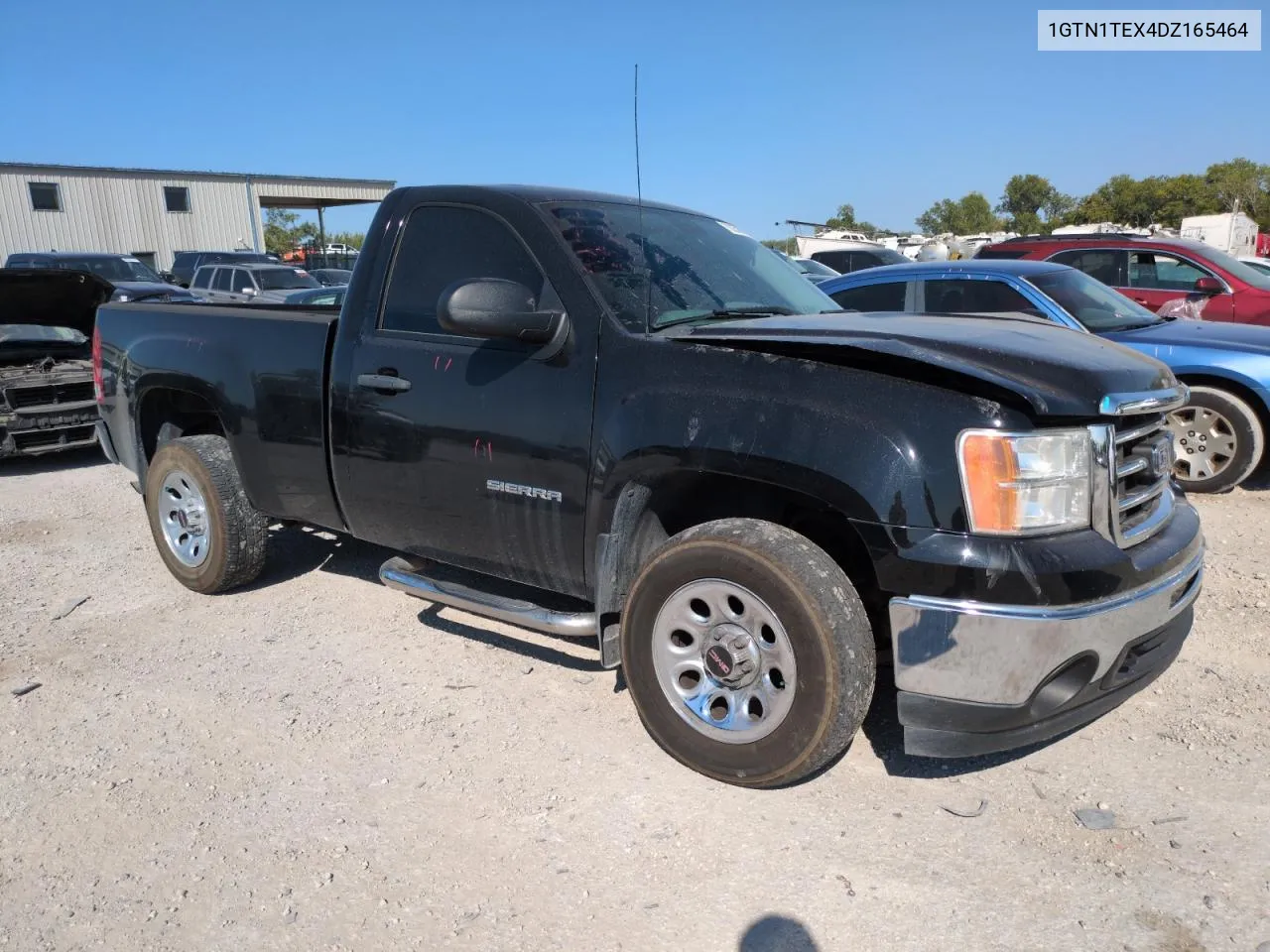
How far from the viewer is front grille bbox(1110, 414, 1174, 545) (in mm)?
2773

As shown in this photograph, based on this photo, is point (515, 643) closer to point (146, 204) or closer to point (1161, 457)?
point (1161, 457)

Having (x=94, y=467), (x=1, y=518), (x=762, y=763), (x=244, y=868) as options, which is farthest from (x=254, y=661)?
(x=94, y=467)

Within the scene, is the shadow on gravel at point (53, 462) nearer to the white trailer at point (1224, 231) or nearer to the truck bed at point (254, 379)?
the truck bed at point (254, 379)

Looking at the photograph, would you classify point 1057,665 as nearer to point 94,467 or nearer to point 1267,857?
point 1267,857

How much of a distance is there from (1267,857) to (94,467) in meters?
8.90

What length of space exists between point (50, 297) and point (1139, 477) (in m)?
8.41

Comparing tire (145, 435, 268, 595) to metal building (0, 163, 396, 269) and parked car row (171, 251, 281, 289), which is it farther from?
metal building (0, 163, 396, 269)

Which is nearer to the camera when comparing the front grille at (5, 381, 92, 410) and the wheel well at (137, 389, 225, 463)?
the wheel well at (137, 389, 225, 463)

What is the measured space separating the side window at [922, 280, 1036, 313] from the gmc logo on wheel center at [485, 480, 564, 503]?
432 centimetres

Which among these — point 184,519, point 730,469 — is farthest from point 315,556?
point 730,469

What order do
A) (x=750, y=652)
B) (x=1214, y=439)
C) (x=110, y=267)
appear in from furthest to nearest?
1. (x=110, y=267)
2. (x=1214, y=439)
3. (x=750, y=652)

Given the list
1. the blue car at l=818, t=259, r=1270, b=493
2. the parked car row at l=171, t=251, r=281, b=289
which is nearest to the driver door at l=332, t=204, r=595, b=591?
the blue car at l=818, t=259, r=1270, b=493

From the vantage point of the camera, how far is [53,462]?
8734 mm

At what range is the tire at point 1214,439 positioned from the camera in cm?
634
